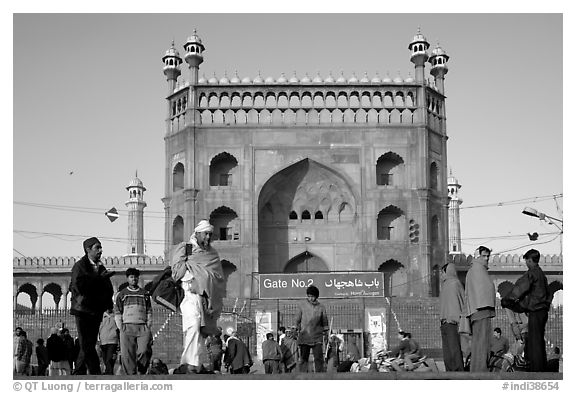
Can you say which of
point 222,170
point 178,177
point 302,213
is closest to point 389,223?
point 302,213

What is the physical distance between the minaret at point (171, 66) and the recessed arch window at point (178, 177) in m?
2.69

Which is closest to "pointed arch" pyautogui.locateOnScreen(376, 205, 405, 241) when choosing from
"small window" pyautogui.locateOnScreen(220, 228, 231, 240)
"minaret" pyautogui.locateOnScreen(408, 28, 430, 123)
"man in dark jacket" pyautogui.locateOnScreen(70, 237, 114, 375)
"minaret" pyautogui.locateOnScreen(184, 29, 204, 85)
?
"minaret" pyautogui.locateOnScreen(408, 28, 430, 123)

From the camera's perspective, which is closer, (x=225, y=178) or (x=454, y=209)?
(x=225, y=178)

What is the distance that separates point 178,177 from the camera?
3209 cm

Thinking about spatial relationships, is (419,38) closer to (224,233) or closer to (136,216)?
(224,233)

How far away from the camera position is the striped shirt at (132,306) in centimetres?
904

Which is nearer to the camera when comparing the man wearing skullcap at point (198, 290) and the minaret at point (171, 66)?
the man wearing skullcap at point (198, 290)

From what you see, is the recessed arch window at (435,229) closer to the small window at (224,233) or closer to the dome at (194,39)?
the small window at (224,233)

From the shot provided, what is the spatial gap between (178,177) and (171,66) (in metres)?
3.88

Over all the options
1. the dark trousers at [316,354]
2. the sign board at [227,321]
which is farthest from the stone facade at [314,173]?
the dark trousers at [316,354]

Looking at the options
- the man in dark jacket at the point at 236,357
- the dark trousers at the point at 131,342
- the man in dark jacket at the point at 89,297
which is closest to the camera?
the man in dark jacket at the point at 89,297

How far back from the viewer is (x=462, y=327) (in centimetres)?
916
